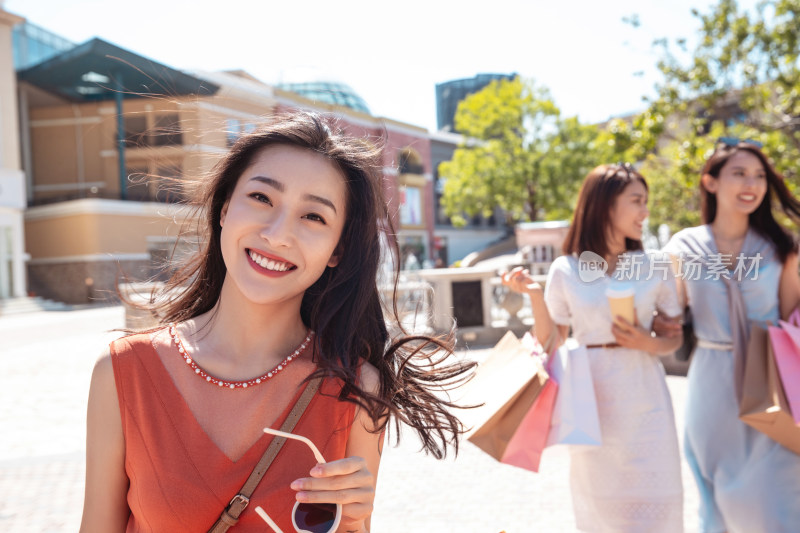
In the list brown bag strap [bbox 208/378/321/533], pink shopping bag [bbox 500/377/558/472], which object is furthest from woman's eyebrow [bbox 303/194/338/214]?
pink shopping bag [bbox 500/377/558/472]

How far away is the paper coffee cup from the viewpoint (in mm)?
2984

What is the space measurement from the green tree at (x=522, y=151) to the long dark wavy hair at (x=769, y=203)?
90.9 ft

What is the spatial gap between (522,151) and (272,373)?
99.7 ft

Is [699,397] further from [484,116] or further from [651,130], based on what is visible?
[484,116]

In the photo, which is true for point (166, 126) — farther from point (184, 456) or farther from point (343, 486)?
point (343, 486)

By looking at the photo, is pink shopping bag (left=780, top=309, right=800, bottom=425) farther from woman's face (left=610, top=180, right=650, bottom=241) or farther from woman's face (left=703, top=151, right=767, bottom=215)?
woman's face (left=610, top=180, right=650, bottom=241)

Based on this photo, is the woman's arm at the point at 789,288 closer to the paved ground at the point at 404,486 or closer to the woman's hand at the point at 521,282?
the woman's hand at the point at 521,282

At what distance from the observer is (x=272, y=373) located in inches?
62.7

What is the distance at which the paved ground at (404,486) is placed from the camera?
404 cm

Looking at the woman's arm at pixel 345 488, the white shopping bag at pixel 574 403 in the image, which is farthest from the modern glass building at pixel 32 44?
the woman's arm at pixel 345 488

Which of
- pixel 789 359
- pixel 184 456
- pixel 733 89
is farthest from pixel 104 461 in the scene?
pixel 733 89

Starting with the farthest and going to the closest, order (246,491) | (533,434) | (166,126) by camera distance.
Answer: (533,434)
(166,126)
(246,491)

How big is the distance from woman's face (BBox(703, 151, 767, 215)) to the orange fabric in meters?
2.59

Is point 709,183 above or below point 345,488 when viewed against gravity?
above
